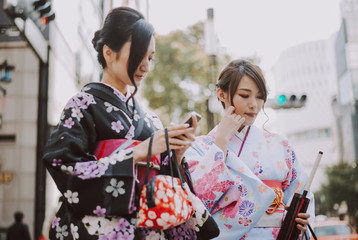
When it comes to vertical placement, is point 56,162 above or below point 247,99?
below

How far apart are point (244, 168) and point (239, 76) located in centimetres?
59

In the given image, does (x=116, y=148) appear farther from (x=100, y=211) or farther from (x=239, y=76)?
(x=239, y=76)

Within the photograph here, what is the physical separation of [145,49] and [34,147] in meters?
8.92

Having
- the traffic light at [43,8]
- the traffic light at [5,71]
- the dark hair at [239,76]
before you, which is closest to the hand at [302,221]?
the dark hair at [239,76]

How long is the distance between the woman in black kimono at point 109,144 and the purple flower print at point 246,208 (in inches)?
23.8

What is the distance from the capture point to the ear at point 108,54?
209cm

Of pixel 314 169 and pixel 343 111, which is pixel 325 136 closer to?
pixel 343 111

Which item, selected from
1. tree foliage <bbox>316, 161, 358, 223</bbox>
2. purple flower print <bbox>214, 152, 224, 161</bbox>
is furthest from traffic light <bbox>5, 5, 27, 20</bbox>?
tree foliage <bbox>316, 161, 358, 223</bbox>

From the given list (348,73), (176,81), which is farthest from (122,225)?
(348,73)

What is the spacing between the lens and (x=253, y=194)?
2.56 meters

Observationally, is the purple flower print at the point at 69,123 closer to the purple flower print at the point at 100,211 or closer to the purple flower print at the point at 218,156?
the purple flower print at the point at 100,211

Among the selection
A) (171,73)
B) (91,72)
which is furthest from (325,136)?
(91,72)

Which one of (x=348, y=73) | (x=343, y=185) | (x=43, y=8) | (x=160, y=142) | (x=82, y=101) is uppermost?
(x=43, y=8)

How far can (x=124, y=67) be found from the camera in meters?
2.06
